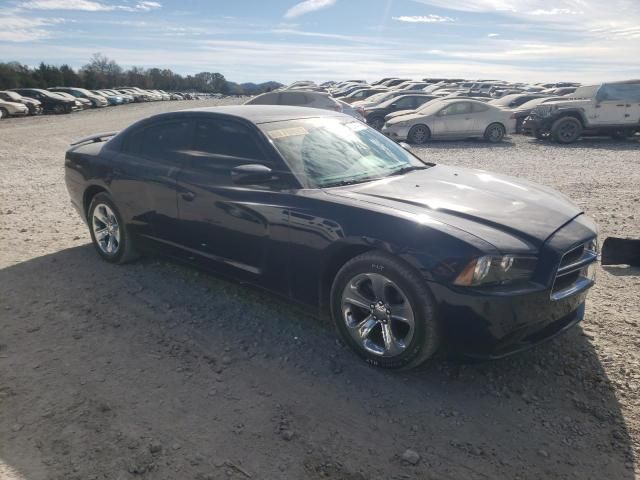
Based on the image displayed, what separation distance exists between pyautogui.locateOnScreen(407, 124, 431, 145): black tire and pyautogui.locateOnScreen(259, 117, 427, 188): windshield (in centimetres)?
1139

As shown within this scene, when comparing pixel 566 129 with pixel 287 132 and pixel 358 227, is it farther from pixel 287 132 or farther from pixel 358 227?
pixel 358 227

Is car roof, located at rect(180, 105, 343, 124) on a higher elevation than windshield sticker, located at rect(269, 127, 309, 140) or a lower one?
higher

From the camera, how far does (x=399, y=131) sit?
15.4 meters

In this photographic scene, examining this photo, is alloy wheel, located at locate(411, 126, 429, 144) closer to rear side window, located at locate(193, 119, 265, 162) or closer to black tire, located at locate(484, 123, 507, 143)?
black tire, located at locate(484, 123, 507, 143)

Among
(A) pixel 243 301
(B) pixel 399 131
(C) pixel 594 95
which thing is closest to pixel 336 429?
(A) pixel 243 301

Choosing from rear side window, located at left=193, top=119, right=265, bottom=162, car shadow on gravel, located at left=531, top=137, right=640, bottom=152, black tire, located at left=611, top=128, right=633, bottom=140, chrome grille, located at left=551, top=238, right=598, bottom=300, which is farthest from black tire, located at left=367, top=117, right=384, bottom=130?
chrome grille, located at left=551, top=238, right=598, bottom=300

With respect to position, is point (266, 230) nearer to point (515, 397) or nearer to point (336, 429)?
point (336, 429)

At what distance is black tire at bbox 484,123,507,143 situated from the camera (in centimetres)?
1599

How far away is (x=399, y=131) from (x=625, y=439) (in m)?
13.4

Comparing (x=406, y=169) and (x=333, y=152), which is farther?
(x=406, y=169)

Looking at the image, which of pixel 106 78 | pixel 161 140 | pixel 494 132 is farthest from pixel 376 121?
pixel 106 78

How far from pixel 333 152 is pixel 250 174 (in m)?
0.77

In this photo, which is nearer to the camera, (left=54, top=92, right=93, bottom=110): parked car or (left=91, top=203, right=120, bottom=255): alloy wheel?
(left=91, top=203, right=120, bottom=255): alloy wheel

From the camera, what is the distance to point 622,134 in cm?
1532
